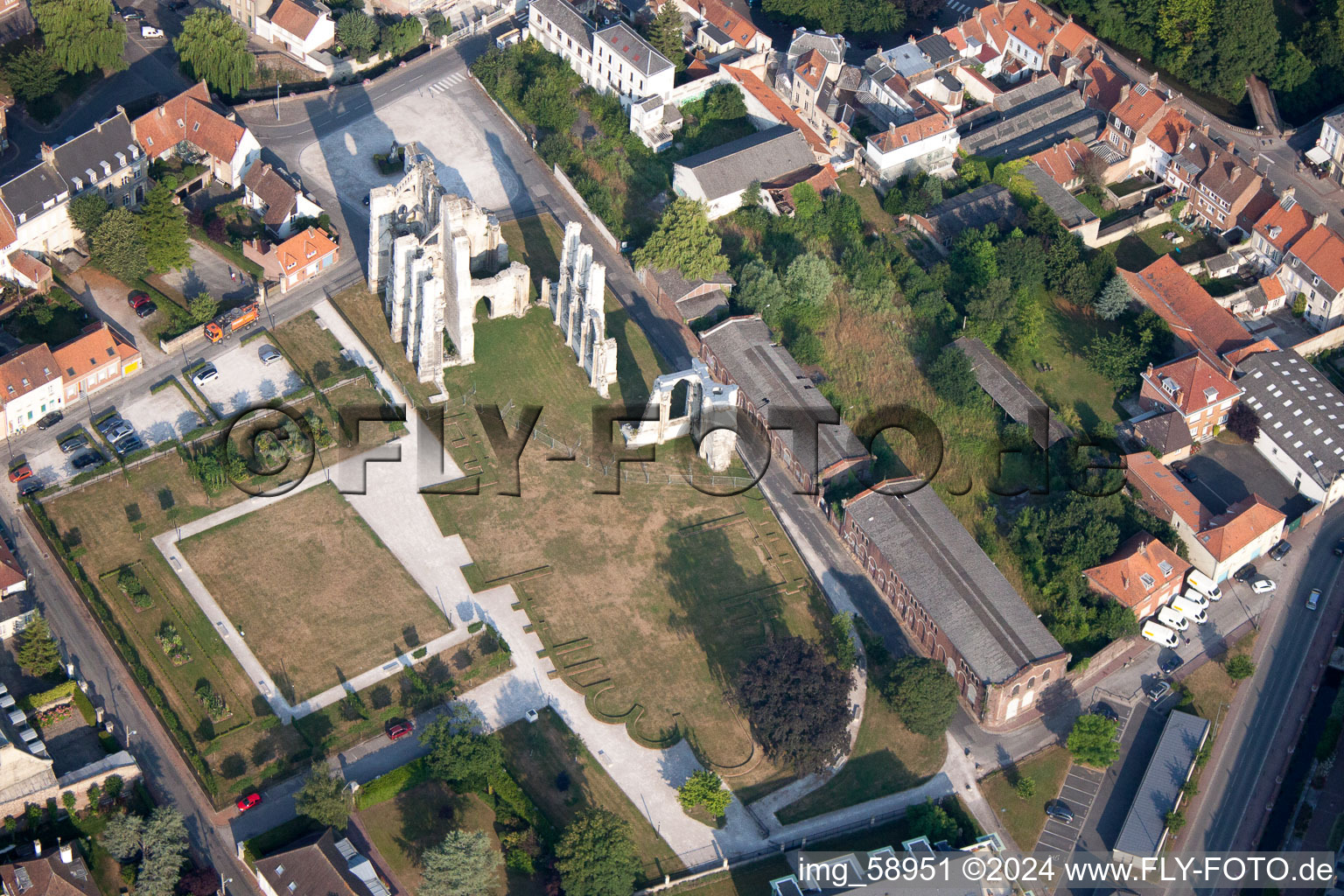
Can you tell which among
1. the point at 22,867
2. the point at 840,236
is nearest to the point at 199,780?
the point at 22,867

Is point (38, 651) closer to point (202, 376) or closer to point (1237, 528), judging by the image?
point (202, 376)

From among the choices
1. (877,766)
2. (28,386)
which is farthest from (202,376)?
(877,766)

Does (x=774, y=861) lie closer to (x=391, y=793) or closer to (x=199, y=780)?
(x=391, y=793)

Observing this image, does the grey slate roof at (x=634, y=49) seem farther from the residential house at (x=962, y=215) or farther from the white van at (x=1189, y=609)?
the white van at (x=1189, y=609)

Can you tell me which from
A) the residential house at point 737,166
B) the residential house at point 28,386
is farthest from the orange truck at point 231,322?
the residential house at point 737,166

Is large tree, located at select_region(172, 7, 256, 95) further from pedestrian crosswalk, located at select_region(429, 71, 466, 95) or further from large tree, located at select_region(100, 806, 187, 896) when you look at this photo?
large tree, located at select_region(100, 806, 187, 896)

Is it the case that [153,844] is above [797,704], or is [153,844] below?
below

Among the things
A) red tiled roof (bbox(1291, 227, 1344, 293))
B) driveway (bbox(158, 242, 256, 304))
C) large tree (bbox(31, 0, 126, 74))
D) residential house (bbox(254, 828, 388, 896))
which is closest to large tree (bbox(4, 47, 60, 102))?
large tree (bbox(31, 0, 126, 74))
